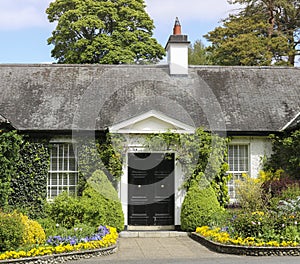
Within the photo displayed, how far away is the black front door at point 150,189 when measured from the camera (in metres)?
18.7

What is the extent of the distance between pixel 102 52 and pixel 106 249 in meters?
23.6

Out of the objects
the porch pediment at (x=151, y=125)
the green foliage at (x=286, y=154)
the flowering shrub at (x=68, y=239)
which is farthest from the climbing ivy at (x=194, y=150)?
the flowering shrub at (x=68, y=239)

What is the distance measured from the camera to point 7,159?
17531 millimetres

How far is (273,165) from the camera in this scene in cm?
1941

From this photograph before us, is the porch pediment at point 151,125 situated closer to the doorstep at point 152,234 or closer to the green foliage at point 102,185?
the green foliage at point 102,185

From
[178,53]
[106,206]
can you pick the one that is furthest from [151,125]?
[178,53]

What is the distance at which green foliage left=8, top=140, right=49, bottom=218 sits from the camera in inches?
727

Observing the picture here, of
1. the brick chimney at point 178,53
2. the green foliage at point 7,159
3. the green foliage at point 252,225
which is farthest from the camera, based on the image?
the brick chimney at point 178,53

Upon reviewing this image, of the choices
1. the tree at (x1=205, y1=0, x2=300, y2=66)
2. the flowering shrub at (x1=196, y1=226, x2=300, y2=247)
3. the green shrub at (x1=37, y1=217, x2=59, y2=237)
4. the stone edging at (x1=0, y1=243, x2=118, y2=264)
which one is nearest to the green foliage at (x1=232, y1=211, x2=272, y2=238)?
the flowering shrub at (x1=196, y1=226, x2=300, y2=247)

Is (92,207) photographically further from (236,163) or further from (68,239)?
(236,163)

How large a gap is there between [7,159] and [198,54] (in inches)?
1408

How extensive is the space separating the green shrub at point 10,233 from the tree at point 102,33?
→ 22.8m

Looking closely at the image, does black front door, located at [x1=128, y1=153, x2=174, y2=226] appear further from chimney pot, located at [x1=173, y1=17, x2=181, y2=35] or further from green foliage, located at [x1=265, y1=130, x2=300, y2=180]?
chimney pot, located at [x1=173, y1=17, x2=181, y2=35]

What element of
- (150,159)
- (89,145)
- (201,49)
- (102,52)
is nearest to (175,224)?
(150,159)
